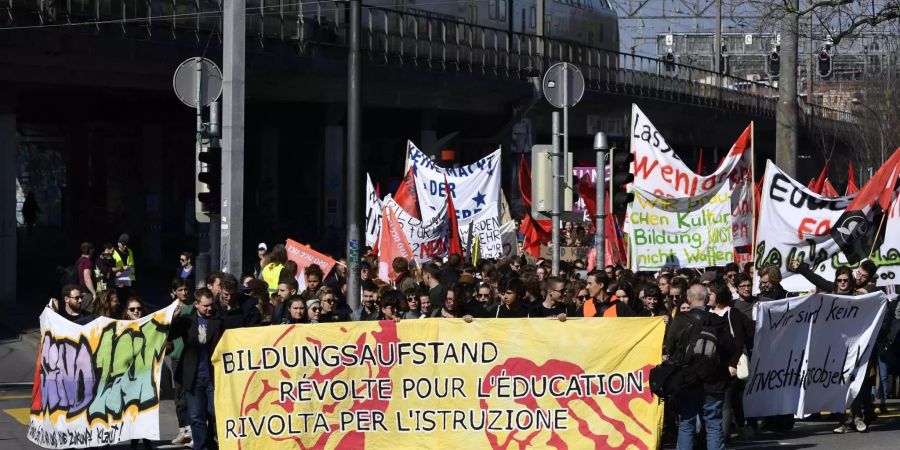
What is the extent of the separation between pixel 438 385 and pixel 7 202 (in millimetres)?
18583

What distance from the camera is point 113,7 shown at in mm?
28625

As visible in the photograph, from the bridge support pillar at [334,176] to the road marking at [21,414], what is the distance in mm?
25186

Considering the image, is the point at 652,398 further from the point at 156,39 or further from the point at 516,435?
the point at 156,39

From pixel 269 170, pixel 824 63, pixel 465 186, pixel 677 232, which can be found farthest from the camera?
pixel 269 170

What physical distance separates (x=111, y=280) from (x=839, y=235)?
12.2 meters

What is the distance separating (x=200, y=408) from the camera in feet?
38.9

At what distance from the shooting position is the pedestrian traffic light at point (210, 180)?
16297mm

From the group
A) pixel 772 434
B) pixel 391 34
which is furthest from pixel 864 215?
Answer: pixel 391 34

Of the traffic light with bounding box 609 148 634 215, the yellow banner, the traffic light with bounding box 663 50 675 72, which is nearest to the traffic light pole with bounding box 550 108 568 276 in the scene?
the traffic light with bounding box 609 148 634 215

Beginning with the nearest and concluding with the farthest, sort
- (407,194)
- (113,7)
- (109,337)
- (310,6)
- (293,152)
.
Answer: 1. (109,337)
2. (407,194)
3. (113,7)
4. (310,6)
5. (293,152)

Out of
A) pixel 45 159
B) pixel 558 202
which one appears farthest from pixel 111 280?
pixel 45 159

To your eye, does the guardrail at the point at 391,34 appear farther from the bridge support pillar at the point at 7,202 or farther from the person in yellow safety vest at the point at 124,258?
the person in yellow safety vest at the point at 124,258

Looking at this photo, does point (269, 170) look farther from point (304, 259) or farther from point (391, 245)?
point (304, 259)

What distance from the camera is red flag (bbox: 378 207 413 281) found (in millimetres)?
19359
